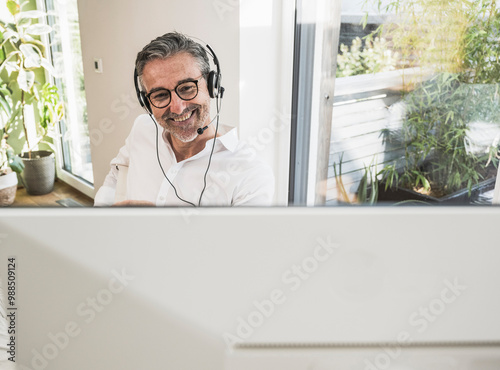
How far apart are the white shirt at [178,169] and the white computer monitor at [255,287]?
10 centimetres

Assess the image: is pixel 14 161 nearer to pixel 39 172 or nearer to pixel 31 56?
pixel 39 172

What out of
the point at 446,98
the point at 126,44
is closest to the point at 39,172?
the point at 126,44

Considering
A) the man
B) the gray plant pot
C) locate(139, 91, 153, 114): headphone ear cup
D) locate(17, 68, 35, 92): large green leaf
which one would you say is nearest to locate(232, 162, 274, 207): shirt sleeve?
the man

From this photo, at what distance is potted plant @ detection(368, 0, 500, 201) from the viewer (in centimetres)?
79

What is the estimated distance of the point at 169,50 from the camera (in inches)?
30.5

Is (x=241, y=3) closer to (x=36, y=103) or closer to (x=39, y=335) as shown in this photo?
(x=36, y=103)

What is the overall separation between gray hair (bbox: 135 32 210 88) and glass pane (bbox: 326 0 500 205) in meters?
0.26

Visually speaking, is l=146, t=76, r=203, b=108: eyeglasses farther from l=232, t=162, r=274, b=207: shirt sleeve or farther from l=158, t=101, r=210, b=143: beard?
l=232, t=162, r=274, b=207: shirt sleeve

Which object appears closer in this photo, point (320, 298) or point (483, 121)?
point (320, 298)

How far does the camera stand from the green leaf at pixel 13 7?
72 centimetres

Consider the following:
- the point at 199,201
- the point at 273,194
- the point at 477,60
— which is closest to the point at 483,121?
the point at 477,60

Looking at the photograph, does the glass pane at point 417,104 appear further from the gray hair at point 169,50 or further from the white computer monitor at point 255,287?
the gray hair at point 169,50

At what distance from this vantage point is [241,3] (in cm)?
75

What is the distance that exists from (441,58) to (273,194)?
40 cm
